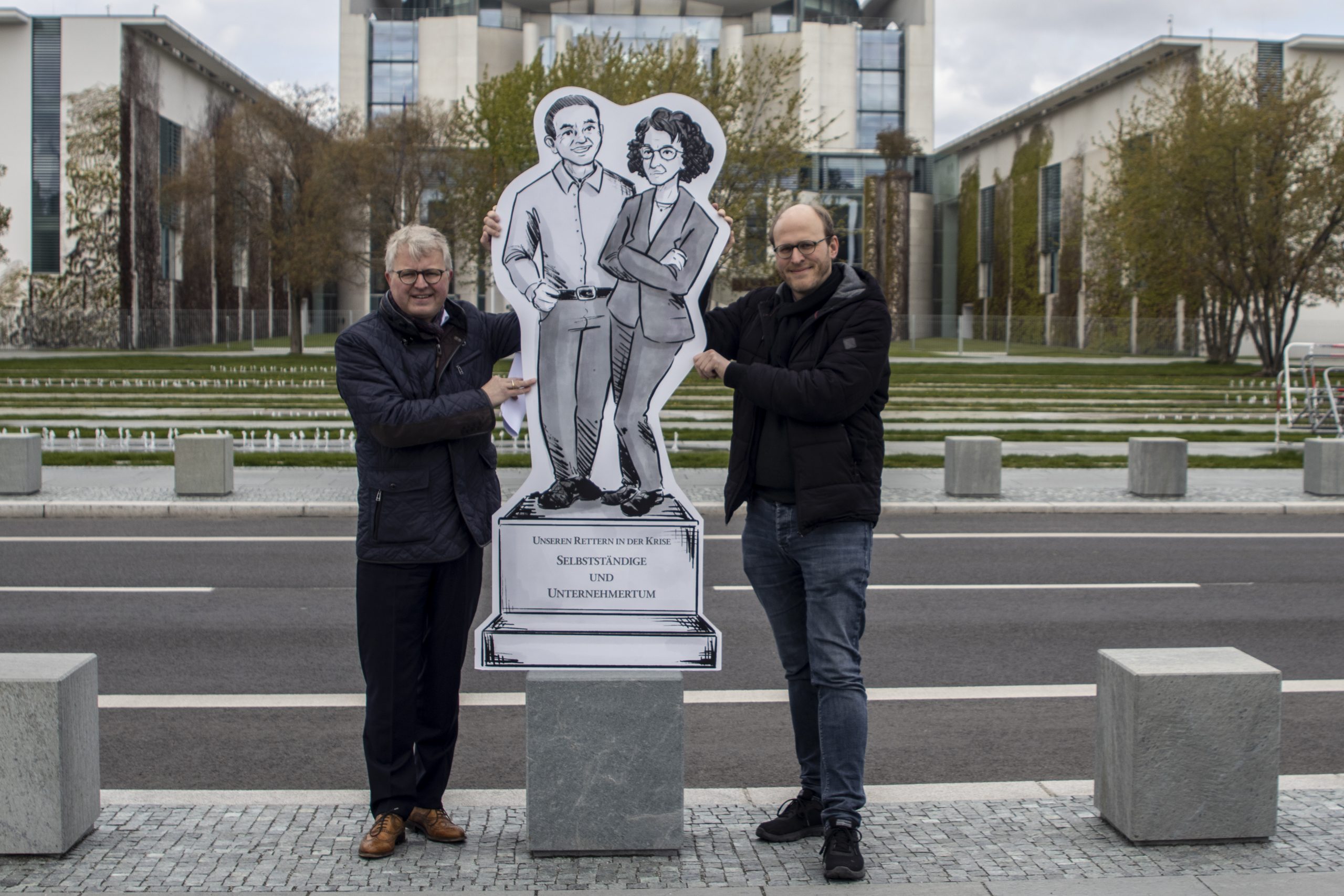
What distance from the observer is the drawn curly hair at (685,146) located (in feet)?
14.7

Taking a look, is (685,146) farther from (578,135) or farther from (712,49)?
(712,49)

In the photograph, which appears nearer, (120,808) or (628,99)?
(120,808)

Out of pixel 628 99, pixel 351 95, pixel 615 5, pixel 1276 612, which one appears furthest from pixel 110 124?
pixel 1276 612

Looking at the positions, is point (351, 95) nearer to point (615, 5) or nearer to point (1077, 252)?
point (615, 5)

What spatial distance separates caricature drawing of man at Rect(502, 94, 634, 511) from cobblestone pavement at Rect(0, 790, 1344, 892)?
121 cm

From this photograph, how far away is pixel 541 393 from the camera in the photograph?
454 centimetres

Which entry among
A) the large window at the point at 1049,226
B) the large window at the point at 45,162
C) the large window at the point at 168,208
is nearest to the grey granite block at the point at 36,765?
the large window at the point at 45,162

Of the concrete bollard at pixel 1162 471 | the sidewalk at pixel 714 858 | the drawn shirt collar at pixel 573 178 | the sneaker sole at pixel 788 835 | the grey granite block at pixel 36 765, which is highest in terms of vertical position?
the drawn shirt collar at pixel 573 178

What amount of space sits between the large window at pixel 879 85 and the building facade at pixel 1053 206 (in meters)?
4.85

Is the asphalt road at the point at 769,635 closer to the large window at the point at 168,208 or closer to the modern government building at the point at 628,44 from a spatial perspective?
the modern government building at the point at 628,44

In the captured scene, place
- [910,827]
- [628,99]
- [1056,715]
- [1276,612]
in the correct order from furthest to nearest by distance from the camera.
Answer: [628,99] → [1276,612] → [1056,715] → [910,827]

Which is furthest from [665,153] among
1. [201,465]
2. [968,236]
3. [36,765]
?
[968,236]

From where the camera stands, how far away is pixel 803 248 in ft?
14.1

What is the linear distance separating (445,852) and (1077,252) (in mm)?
67425
